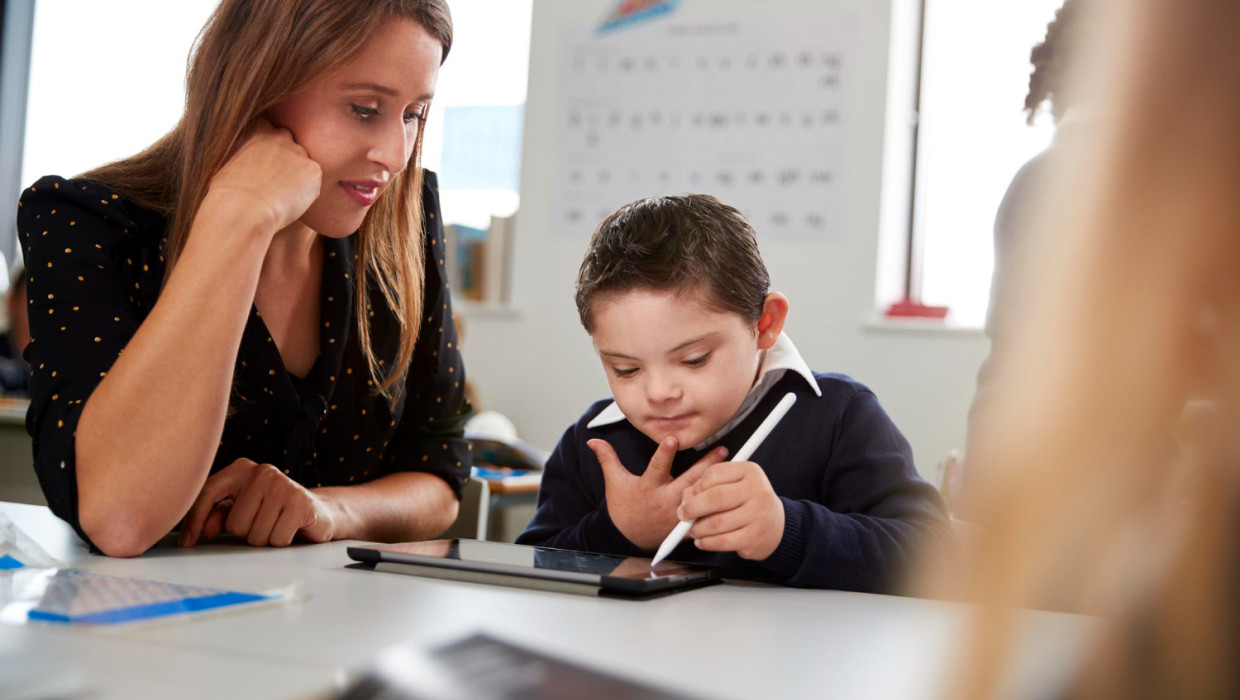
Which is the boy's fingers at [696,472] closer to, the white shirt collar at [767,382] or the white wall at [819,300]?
the white shirt collar at [767,382]

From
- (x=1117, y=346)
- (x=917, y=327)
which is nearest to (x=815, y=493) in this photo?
(x=1117, y=346)

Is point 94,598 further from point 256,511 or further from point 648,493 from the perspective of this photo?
point 648,493

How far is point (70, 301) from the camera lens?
1036 millimetres

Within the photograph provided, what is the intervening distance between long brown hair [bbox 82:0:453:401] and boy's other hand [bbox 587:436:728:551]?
49 cm

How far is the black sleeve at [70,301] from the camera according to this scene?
969mm

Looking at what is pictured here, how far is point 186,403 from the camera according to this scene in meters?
0.95

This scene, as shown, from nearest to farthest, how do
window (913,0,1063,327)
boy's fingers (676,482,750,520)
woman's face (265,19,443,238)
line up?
1. boy's fingers (676,482,750,520)
2. woman's face (265,19,443,238)
3. window (913,0,1063,327)

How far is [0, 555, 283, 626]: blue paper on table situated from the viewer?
62 centimetres

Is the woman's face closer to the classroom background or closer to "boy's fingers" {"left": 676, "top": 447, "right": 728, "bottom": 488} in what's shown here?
"boy's fingers" {"left": 676, "top": 447, "right": 728, "bottom": 488}

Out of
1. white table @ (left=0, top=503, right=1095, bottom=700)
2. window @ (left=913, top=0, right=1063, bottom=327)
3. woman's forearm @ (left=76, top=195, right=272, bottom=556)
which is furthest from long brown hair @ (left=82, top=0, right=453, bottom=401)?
window @ (left=913, top=0, right=1063, bottom=327)

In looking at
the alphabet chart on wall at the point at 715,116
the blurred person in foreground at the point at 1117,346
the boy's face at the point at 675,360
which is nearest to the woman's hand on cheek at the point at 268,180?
the boy's face at the point at 675,360

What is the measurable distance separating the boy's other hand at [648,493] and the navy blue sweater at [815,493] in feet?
0.15

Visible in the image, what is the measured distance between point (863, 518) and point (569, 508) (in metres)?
0.39

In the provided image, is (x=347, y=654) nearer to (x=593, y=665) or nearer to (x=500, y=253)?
(x=593, y=665)
